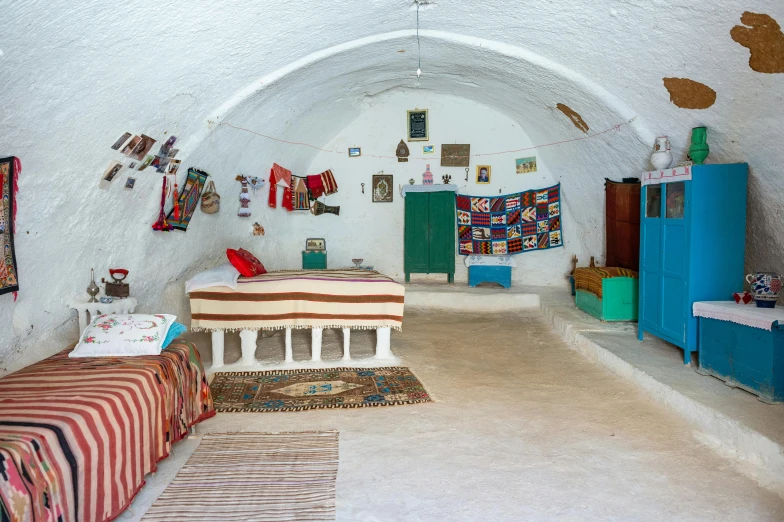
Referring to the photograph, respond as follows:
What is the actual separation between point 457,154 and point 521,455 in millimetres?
5930

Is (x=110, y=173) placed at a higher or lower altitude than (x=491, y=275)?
higher

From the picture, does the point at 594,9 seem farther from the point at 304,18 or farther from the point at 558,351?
the point at 558,351

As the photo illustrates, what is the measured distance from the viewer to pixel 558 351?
5574 mm

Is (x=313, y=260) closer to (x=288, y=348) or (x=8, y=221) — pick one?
(x=288, y=348)

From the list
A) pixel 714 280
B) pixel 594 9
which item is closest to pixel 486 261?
pixel 714 280

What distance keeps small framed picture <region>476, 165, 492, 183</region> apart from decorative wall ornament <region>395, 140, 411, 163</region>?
1083 mm

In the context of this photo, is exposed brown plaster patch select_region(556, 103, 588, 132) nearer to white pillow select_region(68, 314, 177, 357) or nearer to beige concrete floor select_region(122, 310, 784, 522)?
beige concrete floor select_region(122, 310, 784, 522)

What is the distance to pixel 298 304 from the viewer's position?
→ 495 centimetres

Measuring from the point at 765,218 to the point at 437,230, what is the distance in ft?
15.8

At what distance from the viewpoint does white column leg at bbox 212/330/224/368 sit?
16.3 ft

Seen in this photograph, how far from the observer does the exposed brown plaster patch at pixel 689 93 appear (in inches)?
155

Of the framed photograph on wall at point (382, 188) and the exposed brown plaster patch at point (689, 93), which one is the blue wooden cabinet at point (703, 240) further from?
the framed photograph on wall at point (382, 188)

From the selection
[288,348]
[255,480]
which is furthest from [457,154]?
[255,480]

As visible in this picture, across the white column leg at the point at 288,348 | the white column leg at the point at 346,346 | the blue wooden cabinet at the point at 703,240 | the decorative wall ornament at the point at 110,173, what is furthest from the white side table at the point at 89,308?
the blue wooden cabinet at the point at 703,240
